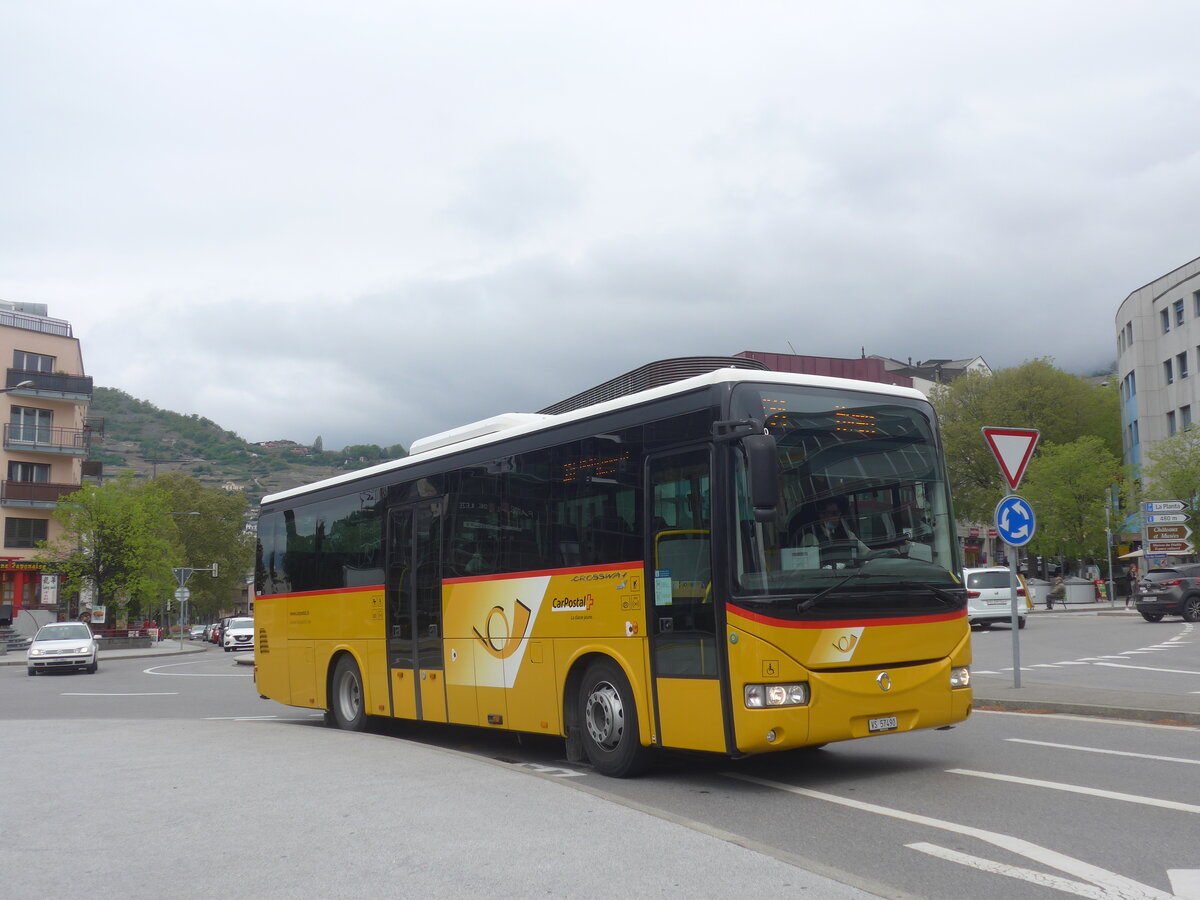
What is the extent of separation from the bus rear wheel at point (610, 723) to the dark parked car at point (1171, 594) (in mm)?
31155

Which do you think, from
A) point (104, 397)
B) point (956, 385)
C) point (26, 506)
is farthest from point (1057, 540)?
point (104, 397)

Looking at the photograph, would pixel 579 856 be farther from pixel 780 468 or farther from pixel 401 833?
pixel 780 468

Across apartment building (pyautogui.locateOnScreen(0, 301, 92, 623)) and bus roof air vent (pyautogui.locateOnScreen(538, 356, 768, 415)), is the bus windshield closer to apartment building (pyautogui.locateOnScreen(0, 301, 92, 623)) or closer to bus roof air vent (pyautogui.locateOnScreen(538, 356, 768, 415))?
bus roof air vent (pyautogui.locateOnScreen(538, 356, 768, 415))

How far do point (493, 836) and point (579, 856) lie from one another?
757mm

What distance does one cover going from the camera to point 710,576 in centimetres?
862

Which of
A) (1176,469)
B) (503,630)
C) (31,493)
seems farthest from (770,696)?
(31,493)

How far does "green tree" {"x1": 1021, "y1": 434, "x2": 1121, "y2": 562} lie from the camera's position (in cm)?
6594

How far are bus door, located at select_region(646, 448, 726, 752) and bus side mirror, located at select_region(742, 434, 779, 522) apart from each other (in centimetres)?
67

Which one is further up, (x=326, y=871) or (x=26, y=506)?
(x=26, y=506)

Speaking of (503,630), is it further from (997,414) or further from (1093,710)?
(997,414)

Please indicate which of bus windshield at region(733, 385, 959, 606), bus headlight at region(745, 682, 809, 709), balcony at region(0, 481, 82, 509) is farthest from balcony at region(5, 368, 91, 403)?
bus headlight at region(745, 682, 809, 709)

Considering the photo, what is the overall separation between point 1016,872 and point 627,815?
2.29 metres

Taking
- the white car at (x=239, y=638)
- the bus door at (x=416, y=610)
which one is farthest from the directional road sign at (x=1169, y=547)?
the bus door at (x=416, y=610)

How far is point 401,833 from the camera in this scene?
6.87 metres
